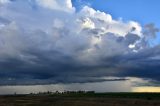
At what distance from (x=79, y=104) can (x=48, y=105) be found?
527 inches

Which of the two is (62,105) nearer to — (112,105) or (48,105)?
(48,105)

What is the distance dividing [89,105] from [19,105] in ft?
101

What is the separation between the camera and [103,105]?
526 ft

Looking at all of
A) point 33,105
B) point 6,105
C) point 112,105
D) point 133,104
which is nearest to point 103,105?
point 112,105

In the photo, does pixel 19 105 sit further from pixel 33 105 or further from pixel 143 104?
pixel 143 104

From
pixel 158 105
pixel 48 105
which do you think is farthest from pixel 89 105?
pixel 158 105

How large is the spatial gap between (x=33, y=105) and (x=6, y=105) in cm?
1151

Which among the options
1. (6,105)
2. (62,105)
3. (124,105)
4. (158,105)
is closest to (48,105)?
(62,105)

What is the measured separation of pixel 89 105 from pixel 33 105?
24.7m

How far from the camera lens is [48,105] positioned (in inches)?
6521

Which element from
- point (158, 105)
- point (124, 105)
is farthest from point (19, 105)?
Answer: point (158, 105)

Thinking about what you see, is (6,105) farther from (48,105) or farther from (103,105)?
(103,105)

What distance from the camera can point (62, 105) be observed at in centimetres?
16362

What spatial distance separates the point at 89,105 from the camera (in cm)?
16100
